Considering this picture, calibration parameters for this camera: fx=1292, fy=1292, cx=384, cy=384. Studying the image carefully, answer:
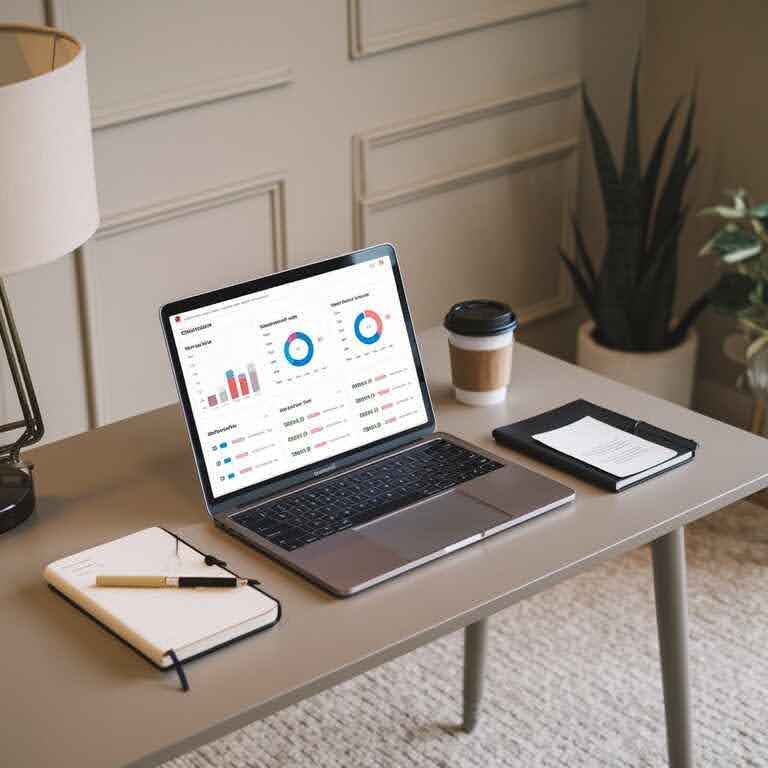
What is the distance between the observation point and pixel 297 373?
1591 mm

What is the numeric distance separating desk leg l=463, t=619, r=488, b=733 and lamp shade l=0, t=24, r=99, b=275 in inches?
39.4

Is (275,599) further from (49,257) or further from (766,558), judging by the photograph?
(766,558)

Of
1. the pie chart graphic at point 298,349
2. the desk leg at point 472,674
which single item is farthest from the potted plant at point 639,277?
the pie chart graphic at point 298,349

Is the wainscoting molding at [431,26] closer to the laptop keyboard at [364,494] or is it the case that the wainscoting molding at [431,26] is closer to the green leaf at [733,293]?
the green leaf at [733,293]

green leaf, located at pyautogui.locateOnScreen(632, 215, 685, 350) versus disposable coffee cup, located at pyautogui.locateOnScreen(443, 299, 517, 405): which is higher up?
disposable coffee cup, located at pyautogui.locateOnScreen(443, 299, 517, 405)

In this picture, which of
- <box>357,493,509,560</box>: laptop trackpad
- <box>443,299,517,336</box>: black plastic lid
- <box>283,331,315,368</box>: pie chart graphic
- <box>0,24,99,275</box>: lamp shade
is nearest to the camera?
<box>0,24,99,275</box>: lamp shade

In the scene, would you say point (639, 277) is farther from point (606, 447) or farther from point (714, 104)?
point (606, 447)

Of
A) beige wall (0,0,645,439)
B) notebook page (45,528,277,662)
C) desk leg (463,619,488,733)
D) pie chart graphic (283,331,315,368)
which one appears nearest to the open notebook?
notebook page (45,528,277,662)

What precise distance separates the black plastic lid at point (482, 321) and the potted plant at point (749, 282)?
99 centimetres

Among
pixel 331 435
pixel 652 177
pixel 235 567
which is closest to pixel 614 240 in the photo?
pixel 652 177

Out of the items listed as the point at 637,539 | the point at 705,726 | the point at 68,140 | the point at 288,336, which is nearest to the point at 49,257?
Result: the point at 68,140

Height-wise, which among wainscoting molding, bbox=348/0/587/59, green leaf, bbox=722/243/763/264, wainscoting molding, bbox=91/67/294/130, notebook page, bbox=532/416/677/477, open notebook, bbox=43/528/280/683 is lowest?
green leaf, bbox=722/243/763/264

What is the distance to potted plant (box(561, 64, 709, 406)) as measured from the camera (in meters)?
2.86

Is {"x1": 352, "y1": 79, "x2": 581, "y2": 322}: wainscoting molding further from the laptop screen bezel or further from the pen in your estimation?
the pen
